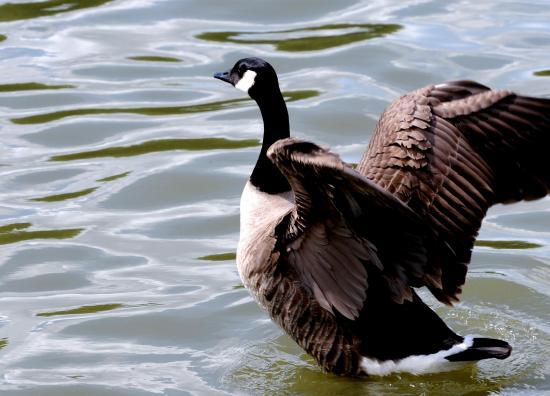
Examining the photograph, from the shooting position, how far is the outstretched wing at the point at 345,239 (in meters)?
6.12

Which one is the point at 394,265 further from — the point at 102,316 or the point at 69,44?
the point at 69,44

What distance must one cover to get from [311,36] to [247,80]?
5.59 m

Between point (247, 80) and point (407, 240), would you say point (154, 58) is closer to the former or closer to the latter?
point (247, 80)

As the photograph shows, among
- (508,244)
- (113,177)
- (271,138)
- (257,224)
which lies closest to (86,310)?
(257,224)

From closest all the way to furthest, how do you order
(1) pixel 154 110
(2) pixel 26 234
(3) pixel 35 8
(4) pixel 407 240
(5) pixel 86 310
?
(4) pixel 407 240 → (5) pixel 86 310 → (2) pixel 26 234 → (1) pixel 154 110 → (3) pixel 35 8

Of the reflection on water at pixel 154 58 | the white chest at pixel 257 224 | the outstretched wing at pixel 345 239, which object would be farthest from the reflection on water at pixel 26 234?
the reflection on water at pixel 154 58

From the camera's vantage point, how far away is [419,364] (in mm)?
7430

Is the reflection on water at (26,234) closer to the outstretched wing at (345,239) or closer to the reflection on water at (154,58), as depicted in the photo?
the outstretched wing at (345,239)

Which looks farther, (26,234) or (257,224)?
(26,234)

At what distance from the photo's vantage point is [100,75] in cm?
1342

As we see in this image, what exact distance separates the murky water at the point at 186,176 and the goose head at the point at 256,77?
1.52 meters

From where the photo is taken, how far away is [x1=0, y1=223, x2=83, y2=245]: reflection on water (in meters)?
9.95

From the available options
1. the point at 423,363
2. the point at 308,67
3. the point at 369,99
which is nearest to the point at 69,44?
the point at 308,67

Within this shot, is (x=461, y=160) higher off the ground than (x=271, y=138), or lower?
higher
